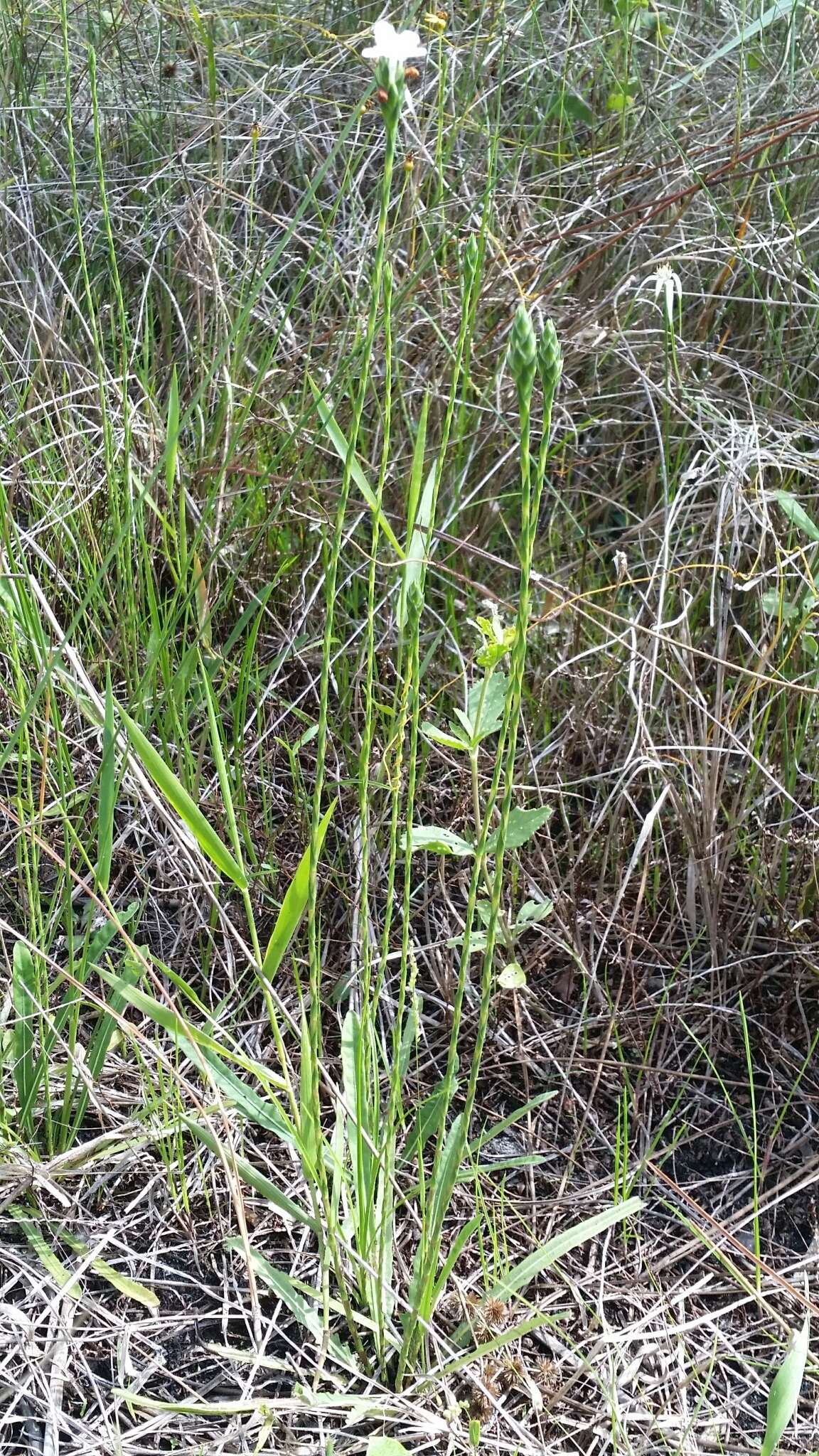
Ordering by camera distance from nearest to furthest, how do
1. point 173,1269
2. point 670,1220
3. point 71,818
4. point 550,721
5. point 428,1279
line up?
point 428,1279 < point 173,1269 < point 670,1220 < point 71,818 < point 550,721

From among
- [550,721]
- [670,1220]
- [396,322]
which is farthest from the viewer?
[396,322]

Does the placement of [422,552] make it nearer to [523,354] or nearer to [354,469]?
[354,469]

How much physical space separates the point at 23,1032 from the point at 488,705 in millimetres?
544

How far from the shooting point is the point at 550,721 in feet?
5.09

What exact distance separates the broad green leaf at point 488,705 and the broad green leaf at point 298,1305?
1.60ft

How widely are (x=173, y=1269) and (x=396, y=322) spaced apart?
1.27 metres

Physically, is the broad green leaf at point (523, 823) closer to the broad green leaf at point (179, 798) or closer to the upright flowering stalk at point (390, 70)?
the broad green leaf at point (179, 798)

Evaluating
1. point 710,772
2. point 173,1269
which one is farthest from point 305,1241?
point 710,772

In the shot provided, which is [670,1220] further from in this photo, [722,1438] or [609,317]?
[609,317]

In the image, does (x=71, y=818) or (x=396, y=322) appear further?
(x=396, y=322)

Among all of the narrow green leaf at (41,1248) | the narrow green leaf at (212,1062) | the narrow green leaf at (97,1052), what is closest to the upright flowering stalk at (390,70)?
the narrow green leaf at (212,1062)

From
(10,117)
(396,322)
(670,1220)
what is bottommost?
(670,1220)

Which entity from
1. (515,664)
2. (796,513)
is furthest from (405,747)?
(515,664)

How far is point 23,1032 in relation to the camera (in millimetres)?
1122
